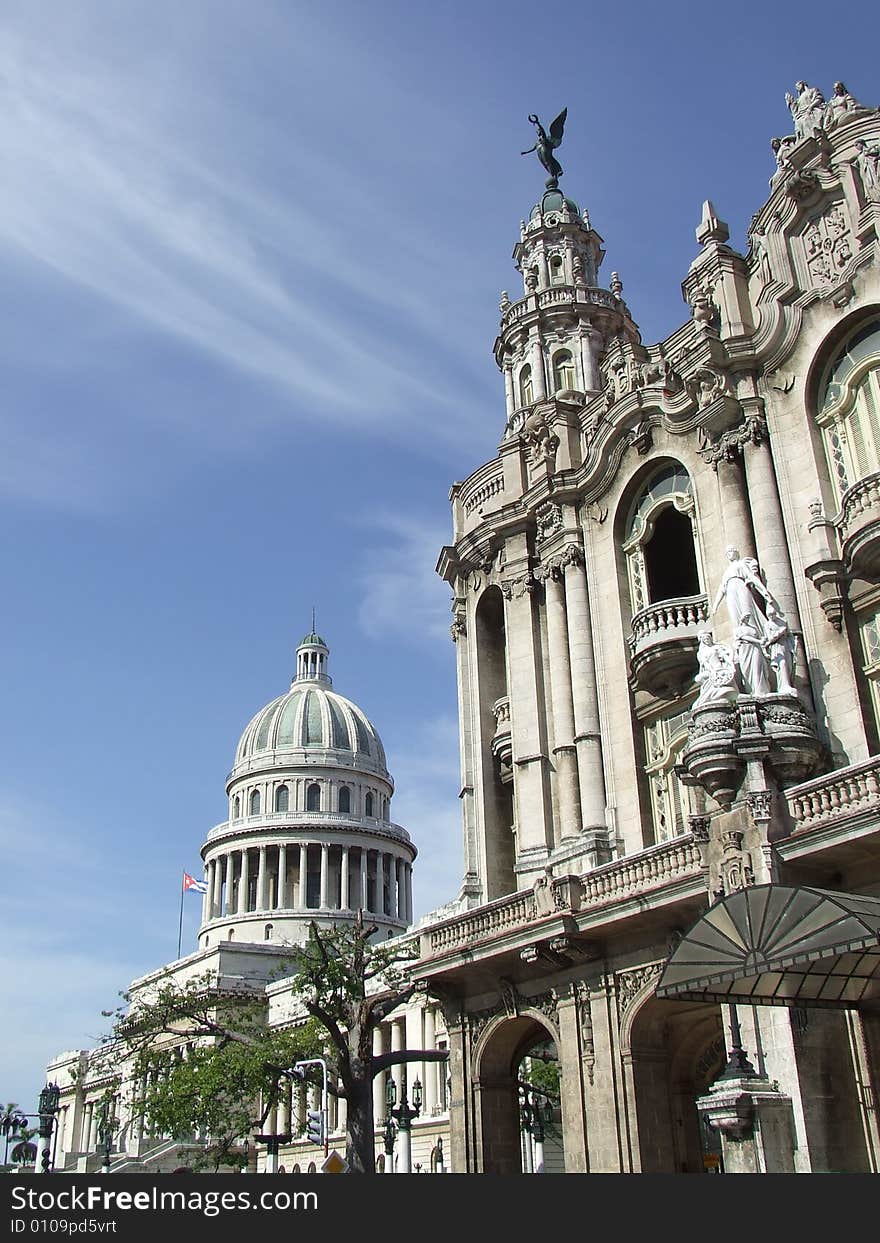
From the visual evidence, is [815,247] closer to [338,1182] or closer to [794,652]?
[794,652]

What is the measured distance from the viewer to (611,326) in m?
42.4

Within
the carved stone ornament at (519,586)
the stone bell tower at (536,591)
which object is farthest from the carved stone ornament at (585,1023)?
the carved stone ornament at (519,586)

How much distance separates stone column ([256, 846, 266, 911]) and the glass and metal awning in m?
88.5

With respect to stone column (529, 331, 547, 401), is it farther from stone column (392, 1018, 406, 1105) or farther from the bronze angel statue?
stone column (392, 1018, 406, 1105)

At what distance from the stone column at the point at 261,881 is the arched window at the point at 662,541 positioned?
78388mm

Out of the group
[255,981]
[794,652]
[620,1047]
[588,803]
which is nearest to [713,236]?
[794,652]

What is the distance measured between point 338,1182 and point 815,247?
26.3m

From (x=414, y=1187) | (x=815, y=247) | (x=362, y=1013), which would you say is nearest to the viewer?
(x=414, y=1187)

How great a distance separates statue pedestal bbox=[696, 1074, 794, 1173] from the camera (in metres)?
21.2

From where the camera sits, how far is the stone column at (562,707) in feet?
107

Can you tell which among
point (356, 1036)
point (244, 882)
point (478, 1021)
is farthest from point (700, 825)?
point (244, 882)

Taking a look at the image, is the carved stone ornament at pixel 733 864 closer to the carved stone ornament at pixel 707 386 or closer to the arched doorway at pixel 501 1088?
the arched doorway at pixel 501 1088

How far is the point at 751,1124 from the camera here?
2142 centimetres

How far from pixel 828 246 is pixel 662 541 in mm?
8967
